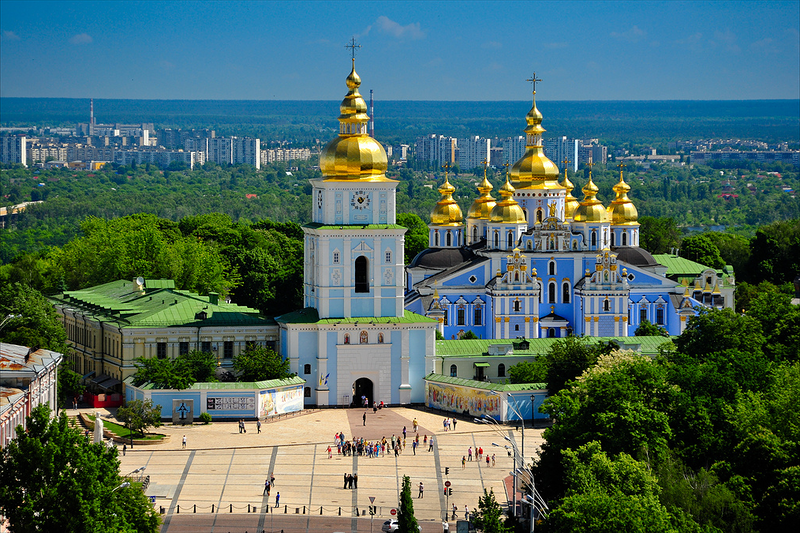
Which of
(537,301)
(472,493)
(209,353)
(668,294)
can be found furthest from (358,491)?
(668,294)

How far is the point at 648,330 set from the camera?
65125 millimetres

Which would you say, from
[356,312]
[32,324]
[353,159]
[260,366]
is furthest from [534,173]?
[32,324]

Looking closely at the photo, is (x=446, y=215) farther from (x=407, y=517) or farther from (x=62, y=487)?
(x=62, y=487)

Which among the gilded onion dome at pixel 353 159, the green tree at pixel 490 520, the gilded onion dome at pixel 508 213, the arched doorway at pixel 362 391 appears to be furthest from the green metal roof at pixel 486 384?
the green tree at pixel 490 520

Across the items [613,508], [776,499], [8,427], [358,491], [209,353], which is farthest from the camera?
[209,353]

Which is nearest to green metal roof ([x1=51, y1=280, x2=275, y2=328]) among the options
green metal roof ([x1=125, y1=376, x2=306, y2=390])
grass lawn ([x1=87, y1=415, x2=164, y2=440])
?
green metal roof ([x1=125, y1=376, x2=306, y2=390])

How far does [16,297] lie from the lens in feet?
190

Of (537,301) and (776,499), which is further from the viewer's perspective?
(537,301)

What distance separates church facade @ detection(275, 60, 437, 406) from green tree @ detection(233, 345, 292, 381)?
3.52 ft

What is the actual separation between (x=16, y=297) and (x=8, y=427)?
64.3ft

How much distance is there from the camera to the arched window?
183 ft

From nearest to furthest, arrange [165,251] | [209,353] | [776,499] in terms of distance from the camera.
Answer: [776,499]
[209,353]
[165,251]

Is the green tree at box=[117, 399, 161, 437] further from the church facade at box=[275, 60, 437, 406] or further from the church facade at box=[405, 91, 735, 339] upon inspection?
the church facade at box=[405, 91, 735, 339]

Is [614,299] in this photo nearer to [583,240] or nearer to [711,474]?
[583,240]
